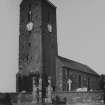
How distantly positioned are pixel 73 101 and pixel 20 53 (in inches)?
639

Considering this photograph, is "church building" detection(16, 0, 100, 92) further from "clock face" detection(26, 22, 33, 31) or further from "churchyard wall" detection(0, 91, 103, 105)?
"churchyard wall" detection(0, 91, 103, 105)

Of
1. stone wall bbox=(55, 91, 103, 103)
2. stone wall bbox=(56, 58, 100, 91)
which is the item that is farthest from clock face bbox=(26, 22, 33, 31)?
stone wall bbox=(55, 91, 103, 103)

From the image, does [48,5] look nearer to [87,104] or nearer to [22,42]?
[22,42]

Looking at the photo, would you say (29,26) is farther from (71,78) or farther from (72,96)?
(72,96)

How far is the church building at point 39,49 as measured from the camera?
142ft

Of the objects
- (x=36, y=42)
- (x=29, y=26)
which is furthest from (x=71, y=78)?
(x=29, y=26)

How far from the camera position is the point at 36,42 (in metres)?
44.4

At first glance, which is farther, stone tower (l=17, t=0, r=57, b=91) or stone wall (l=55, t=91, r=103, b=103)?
stone tower (l=17, t=0, r=57, b=91)

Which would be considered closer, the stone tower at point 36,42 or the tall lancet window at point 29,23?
the stone tower at point 36,42

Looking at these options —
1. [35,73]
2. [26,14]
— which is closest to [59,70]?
[35,73]

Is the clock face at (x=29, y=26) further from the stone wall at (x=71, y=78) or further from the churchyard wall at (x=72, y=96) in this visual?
the churchyard wall at (x=72, y=96)

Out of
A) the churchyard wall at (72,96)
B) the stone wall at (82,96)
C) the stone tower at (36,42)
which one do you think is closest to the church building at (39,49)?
the stone tower at (36,42)

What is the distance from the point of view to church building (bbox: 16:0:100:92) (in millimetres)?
43406

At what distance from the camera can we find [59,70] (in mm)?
44438
